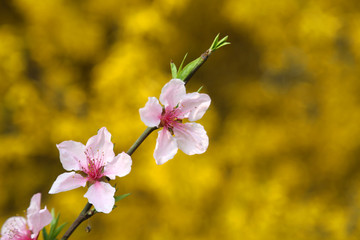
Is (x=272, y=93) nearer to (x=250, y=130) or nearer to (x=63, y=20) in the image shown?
(x=250, y=130)

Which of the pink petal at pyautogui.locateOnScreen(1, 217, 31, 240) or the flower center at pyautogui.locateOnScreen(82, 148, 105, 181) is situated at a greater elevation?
the flower center at pyautogui.locateOnScreen(82, 148, 105, 181)

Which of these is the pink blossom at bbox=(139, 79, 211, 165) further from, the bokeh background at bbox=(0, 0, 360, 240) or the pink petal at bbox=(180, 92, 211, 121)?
the bokeh background at bbox=(0, 0, 360, 240)

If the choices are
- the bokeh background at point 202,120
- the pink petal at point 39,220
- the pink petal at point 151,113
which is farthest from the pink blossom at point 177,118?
the bokeh background at point 202,120

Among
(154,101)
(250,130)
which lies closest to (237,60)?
(250,130)

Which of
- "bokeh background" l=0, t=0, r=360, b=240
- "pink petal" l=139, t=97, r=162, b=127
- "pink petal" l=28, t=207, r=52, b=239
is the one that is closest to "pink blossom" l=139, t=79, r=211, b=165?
"pink petal" l=139, t=97, r=162, b=127

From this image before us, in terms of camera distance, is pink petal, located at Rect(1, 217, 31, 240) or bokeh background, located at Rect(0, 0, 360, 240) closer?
pink petal, located at Rect(1, 217, 31, 240)

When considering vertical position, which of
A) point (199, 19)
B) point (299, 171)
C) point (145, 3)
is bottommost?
point (299, 171)

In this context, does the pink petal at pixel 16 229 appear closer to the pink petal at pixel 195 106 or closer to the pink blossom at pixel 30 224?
the pink blossom at pixel 30 224

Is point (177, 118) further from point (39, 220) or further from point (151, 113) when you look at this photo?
point (39, 220)
